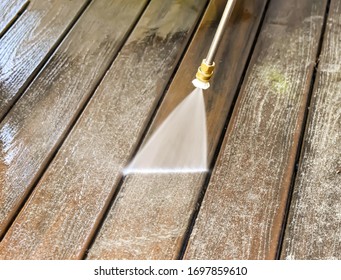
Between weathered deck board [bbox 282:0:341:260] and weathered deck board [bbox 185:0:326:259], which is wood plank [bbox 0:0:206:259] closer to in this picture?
weathered deck board [bbox 185:0:326:259]

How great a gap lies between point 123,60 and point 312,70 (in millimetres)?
418

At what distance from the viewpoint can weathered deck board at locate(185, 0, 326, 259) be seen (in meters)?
0.94

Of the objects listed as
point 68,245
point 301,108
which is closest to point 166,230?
point 68,245

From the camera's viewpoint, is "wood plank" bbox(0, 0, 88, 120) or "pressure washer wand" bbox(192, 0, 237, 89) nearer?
"pressure washer wand" bbox(192, 0, 237, 89)

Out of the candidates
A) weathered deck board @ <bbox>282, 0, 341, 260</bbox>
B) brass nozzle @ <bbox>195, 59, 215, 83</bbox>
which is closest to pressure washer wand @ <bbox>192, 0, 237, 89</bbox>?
brass nozzle @ <bbox>195, 59, 215, 83</bbox>

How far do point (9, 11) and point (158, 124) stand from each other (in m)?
0.52

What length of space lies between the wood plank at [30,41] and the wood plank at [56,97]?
0.08 ft

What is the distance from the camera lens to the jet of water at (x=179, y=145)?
3.40 feet

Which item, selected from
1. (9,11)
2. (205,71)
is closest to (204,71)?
(205,71)

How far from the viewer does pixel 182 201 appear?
0.98 metres

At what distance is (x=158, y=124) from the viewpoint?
110cm

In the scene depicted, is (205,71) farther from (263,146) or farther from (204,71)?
(263,146)

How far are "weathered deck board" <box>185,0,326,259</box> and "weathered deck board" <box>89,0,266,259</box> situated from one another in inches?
1.0
